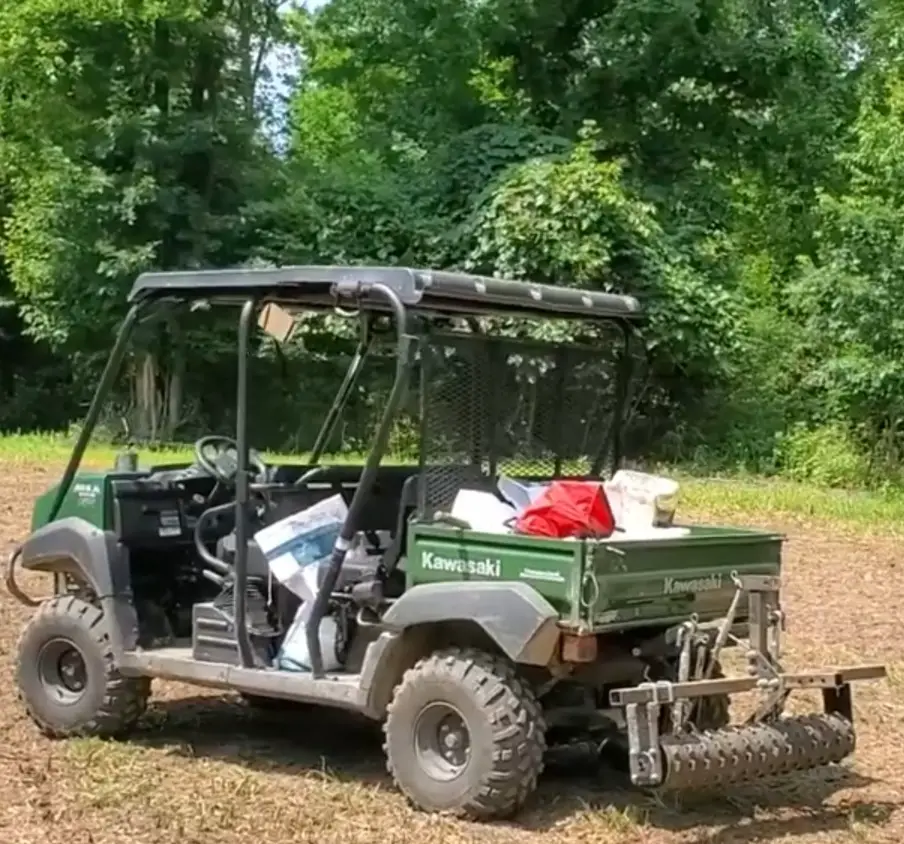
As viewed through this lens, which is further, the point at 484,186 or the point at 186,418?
the point at 186,418

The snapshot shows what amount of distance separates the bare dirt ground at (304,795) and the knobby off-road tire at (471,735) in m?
0.10

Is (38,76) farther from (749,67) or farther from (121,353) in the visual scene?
(121,353)

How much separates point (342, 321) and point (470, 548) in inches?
71.7

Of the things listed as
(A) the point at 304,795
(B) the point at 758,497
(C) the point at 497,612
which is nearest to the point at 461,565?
(C) the point at 497,612

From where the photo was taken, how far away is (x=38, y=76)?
2473cm

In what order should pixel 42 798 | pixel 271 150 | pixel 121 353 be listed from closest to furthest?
1. pixel 42 798
2. pixel 121 353
3. pixel 271 150

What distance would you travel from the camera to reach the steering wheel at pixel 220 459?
7.05m

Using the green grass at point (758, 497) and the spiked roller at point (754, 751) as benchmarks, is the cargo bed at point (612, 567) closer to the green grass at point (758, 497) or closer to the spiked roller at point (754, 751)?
the spiked roller at point (754, 751)

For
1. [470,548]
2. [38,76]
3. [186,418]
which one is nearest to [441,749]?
[470,548]

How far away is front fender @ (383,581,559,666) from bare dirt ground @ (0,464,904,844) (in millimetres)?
624

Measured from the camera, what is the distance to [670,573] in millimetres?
5906

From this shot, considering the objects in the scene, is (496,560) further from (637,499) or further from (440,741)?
(637,499)

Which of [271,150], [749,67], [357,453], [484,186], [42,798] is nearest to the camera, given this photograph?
[42,798]

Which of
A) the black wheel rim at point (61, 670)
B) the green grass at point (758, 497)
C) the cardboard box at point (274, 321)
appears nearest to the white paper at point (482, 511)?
the cardboard box at point (274, 321)
